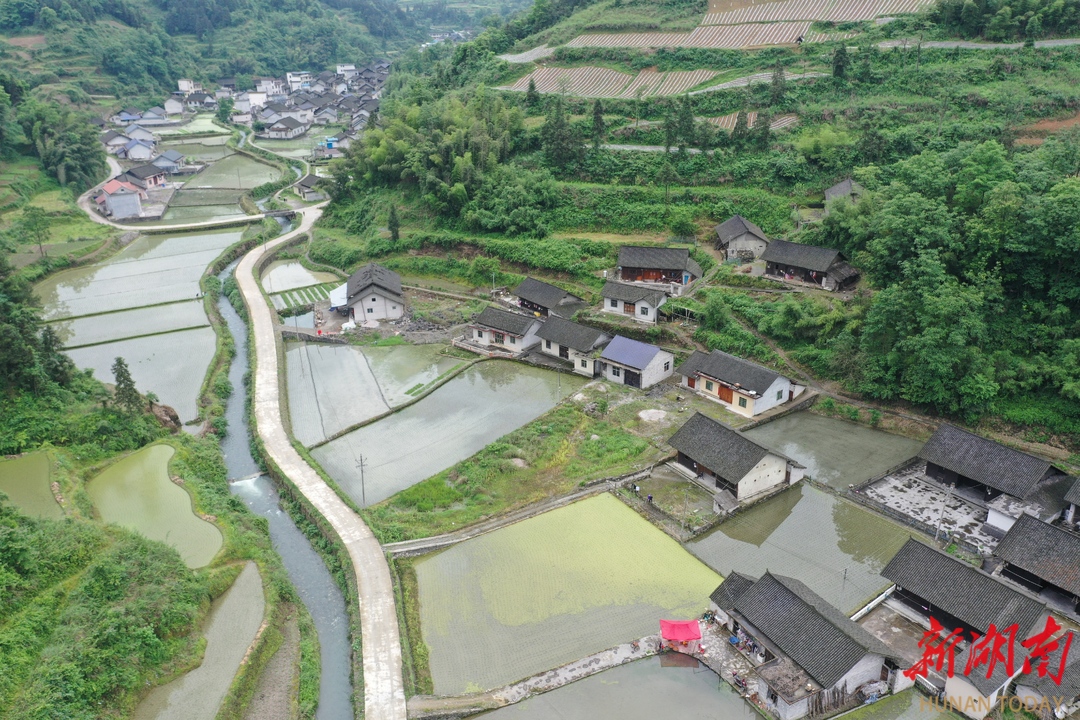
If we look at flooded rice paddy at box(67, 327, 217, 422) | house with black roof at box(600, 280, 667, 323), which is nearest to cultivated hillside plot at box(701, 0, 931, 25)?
house with black roof at box(600, 280, 667, 323)

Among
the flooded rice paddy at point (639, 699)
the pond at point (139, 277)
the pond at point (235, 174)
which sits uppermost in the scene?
the pond at point (235, 174)

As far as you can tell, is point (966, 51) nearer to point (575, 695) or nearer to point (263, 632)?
point (575, 695)

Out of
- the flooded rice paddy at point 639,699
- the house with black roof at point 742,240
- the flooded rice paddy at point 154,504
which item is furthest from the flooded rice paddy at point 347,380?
the house with black roof at point 742,240

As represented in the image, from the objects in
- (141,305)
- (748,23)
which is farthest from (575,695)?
(748,23)

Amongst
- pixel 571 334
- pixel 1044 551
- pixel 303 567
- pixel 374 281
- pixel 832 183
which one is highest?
pixel 832 183

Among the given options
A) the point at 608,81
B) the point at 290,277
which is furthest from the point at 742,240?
the point at 290,277

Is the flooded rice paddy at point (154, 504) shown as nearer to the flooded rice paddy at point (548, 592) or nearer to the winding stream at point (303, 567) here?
the winding stream at point (303, 567)

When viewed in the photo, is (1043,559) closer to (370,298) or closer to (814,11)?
(370,298)
